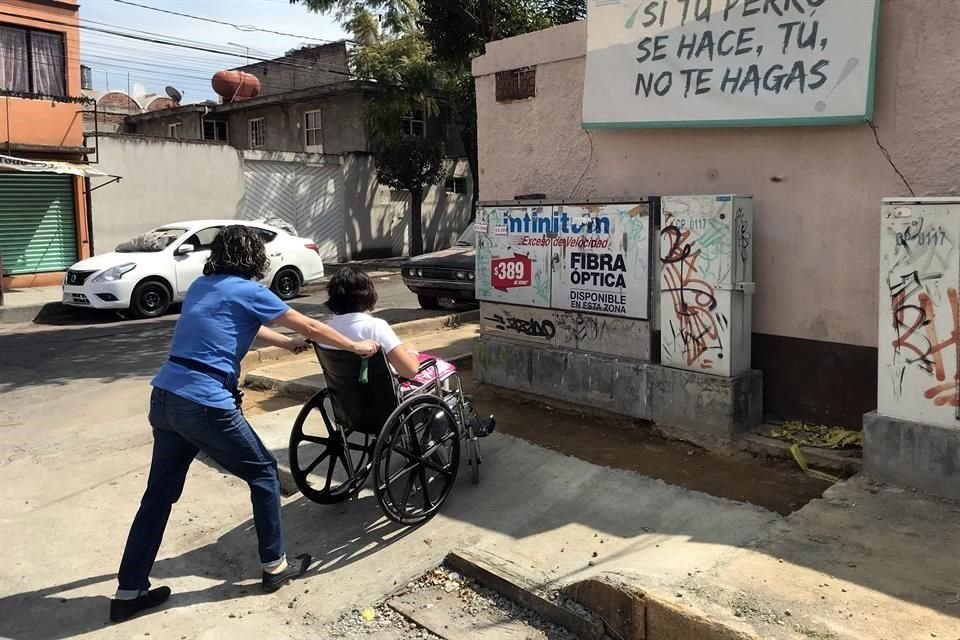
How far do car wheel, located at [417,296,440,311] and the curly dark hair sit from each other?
8.05 meters

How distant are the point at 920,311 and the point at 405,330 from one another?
664 centimetres

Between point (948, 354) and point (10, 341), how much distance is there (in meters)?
11.1

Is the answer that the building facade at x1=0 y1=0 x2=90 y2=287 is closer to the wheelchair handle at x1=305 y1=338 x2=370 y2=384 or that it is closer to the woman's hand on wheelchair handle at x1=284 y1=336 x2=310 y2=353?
the woman's hand on wheelchair handle at x1=284 y1=336 x2=310 y2=353

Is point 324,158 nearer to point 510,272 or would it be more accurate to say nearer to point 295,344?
point 510,272

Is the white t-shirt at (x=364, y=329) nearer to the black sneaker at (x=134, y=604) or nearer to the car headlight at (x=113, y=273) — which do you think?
the black sneaker at (x=134, y=604)

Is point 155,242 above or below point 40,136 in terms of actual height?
below

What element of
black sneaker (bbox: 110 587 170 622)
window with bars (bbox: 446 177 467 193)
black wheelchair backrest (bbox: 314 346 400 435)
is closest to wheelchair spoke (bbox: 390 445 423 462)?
black wheelchair backrest (bbox: 314 346 400 435)

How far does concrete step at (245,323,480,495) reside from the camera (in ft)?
19.1

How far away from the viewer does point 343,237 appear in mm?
22750

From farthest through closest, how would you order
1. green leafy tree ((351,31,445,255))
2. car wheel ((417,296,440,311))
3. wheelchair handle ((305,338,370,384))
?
green leafy tree ((351,31,445,255)) < car wheel ((417,296,440,311)) < wheelchair handle ((305,338,370,384))

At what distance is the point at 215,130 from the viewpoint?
91.4 ft

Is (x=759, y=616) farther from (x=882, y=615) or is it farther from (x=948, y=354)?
(x=948, y=354)

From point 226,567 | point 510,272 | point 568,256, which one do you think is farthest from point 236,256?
point 510,272

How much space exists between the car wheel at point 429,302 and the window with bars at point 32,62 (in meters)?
9.65
